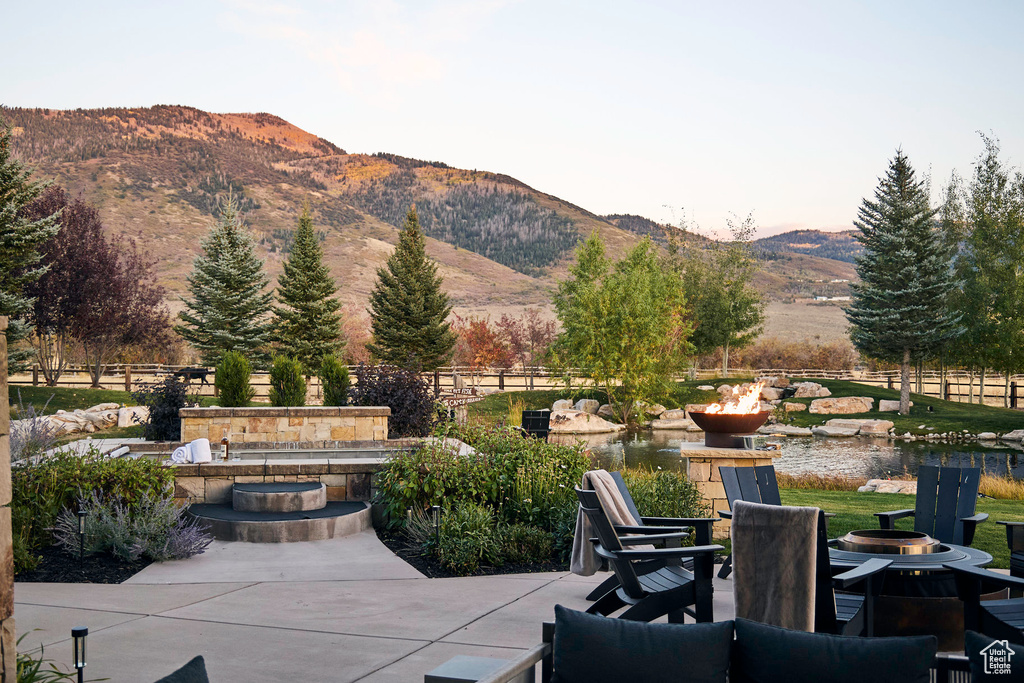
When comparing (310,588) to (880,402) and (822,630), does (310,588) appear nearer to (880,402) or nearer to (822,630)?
(822,630)

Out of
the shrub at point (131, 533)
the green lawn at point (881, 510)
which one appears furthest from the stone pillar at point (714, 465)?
the shrub at point (131, 533)

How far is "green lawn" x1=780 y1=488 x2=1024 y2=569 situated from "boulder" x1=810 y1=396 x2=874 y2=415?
1829 cm

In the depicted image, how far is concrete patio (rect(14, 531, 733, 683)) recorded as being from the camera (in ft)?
14.4

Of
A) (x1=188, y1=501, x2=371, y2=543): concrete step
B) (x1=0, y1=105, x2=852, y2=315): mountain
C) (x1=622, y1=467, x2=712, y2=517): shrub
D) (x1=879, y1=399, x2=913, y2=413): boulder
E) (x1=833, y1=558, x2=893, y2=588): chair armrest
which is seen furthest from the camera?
(x1=0, y1=105, x2=852, y2=315): mountain

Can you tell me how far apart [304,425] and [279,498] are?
4913 millimetres

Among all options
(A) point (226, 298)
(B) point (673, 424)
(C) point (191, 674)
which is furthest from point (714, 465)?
(A) point (226, 298)

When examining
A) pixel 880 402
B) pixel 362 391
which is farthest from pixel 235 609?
pixel 880 402

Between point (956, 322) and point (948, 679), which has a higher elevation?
point (956, 322)

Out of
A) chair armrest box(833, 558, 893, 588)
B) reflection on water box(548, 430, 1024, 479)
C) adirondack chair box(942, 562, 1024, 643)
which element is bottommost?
reflection on water box(548, 430, 1024, 479)

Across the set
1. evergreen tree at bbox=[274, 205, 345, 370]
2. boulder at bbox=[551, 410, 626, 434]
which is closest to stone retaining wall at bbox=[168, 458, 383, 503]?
boulder at bbox=[551, 410, 626, 434]

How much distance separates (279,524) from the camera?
302 inches

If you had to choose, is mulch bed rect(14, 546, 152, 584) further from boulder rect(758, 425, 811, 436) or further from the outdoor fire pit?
boulder rect(758, 425, 811, 436)

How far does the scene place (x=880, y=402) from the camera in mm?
30109

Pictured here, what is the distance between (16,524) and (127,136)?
118m
